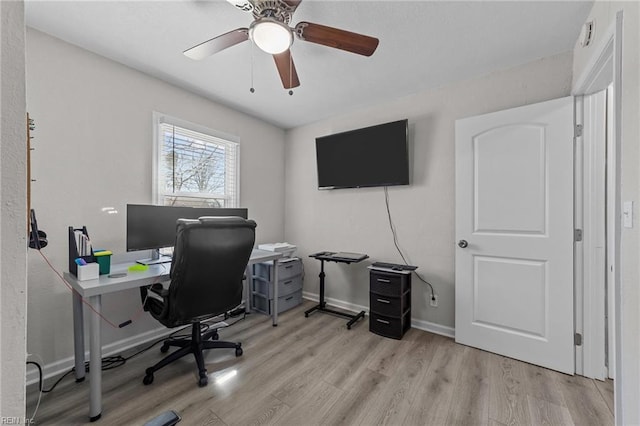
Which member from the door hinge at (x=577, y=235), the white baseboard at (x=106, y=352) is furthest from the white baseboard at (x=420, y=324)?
the white baseboard at (x=106, y=352)

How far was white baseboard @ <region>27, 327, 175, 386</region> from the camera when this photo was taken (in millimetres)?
1818

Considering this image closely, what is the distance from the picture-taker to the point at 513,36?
1.90 metres

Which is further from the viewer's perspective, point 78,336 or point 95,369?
point 78,336

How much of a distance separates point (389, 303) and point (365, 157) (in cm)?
159

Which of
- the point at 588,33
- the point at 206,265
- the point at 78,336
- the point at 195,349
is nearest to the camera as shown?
the point at 588,33

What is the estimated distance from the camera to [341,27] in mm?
1816

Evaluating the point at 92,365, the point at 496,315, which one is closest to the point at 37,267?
the point at 92,365

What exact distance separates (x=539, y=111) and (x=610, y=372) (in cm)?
196

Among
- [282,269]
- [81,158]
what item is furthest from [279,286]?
[81,158]

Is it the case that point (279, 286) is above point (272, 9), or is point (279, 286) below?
below

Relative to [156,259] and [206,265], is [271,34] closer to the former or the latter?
[206,265]

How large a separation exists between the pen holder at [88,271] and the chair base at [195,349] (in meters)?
0.73

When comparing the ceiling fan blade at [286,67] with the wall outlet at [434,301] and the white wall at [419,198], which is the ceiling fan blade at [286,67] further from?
the wall outlet at [434,301]

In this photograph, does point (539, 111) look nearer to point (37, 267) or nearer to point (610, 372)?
point (610, 372)
